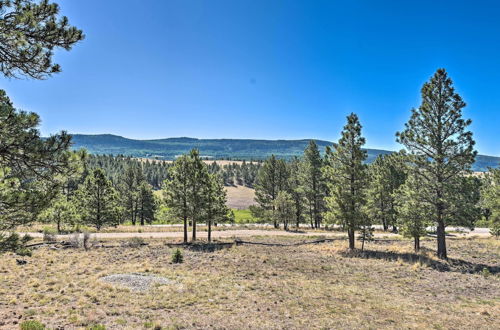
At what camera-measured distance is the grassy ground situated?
9922 mm

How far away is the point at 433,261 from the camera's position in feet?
65.7

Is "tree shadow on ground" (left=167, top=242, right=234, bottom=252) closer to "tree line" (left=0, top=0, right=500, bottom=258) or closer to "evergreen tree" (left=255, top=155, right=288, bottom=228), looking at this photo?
"tree line" (left=0, top=0, right=500, bottom=258)

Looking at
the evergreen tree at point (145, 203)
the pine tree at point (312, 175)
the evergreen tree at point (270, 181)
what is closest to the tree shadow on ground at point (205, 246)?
the evergreen tree at point (270, 181)

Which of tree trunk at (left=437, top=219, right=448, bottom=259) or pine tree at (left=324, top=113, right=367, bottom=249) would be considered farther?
pine tree at (left=324, top=113, right=367, bottom=249)

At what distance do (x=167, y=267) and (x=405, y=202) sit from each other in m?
18.1

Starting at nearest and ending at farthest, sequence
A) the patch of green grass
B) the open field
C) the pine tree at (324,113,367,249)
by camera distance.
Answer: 1. the pine tree at (324,113,367,249)
2. the patch of green grass
3. the open field

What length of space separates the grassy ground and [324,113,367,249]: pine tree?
327 cm

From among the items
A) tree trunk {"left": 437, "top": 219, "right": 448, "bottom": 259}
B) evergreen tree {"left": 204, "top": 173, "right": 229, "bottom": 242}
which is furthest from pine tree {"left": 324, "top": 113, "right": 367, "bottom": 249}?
evergreen tree {"left": 204, "top": 173, "right": 229, "bottom": 242}

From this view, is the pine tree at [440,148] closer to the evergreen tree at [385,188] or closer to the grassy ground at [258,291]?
the grassy ground at [258,291]

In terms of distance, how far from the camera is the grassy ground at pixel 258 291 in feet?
32.6

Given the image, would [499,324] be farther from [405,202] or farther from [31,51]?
[31,51]

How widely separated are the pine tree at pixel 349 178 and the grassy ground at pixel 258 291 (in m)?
3.27

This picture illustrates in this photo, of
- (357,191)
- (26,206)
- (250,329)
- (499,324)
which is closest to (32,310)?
(26,206)

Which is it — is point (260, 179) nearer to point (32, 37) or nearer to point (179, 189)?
point (179, 189)
